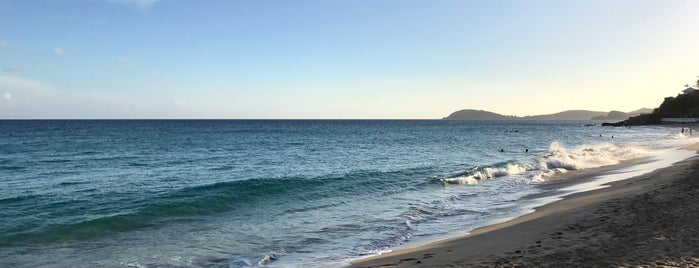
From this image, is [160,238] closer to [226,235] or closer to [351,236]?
[226,235]

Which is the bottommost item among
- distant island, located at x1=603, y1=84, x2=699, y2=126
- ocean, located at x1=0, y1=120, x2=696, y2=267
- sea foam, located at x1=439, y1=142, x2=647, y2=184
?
ocean, located at x1=0, y1=120, x2=696, y2=267

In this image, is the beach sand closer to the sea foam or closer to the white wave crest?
the white wave crest

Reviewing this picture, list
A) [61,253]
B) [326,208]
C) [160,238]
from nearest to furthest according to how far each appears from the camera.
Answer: [61,253] < [160,238] < [326,208]

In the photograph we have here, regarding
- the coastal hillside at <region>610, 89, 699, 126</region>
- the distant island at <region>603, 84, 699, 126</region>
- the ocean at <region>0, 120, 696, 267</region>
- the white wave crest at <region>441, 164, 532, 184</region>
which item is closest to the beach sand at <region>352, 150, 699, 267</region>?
the ocean at <region>0, 120, 696, 267</region>

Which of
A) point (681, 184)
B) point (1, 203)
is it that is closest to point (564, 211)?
point (681, 184)

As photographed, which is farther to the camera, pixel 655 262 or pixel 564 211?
pixel 564 211

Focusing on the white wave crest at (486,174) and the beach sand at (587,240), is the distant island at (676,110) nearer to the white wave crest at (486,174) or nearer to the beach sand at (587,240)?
the white wave crest at (486,174)

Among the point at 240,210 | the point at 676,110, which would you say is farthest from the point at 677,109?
the point at 240,210

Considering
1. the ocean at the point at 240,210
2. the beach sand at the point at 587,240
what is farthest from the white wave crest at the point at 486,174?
the beach sand at the point at 587,240

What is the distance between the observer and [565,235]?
10.4 metres

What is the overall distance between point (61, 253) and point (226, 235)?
398cm

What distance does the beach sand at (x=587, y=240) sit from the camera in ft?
26.7

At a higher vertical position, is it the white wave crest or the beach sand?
the beach sand

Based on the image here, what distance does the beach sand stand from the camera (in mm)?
8133
